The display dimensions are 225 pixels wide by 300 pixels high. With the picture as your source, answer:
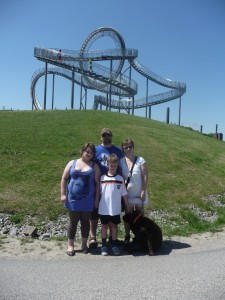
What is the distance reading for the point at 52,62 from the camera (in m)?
40.8

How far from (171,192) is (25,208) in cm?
474

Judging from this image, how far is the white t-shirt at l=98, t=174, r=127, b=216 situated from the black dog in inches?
13.6

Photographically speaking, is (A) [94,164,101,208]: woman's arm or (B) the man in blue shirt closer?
(A) [94,164,101,208]: woman's arm

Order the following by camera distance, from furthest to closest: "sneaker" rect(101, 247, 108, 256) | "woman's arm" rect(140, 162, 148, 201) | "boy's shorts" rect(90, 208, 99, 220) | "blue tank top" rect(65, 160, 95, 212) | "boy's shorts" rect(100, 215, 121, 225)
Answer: "woman's arm" rect(140, 162, 148, 201) < "boy's shorts" rect(90, 208, 99, 220) < "boy's shorts" rect(100, 215, 121, 225) < "blue tank top" rect(65, 160, 95, 212) < "sneaker" rect(101, 247, 108, 256)

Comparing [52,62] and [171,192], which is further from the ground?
[52,62]

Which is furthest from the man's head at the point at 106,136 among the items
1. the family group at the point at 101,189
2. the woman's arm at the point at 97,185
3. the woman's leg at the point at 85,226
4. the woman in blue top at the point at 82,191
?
the woman's leg at the point at 85,226

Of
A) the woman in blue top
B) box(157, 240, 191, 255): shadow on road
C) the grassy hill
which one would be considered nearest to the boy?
the woman in blue top

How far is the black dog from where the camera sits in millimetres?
6532

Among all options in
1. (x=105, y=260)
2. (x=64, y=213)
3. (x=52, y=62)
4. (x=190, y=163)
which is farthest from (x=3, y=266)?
(x=52, y=62)

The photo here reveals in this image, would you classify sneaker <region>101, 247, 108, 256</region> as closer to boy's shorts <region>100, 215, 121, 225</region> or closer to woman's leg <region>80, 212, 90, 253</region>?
woman's leg <region>80, 212, 90, 253</region>

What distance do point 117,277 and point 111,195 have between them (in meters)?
1.69

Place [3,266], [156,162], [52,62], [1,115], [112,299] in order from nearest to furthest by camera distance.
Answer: [112,299] → [3,266] → [156,162] → [1,115] → [52,62]

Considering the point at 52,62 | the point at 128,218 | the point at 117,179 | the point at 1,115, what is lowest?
the point at 128,218

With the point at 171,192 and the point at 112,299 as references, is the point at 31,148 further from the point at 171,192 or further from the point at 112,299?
the point at 112,299
